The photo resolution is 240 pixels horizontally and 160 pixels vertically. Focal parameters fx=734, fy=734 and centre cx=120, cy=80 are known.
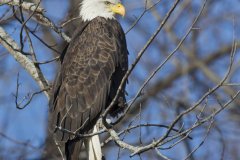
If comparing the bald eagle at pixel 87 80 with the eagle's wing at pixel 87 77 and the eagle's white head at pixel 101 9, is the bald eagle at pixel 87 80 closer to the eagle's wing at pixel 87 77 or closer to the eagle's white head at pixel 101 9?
the eagle's wing at pixel 87 77

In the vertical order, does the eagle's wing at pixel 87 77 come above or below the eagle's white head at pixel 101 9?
below

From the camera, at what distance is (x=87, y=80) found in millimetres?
7016

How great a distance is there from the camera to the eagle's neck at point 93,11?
777cm

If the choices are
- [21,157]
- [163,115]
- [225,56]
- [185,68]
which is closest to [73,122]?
[21,157]

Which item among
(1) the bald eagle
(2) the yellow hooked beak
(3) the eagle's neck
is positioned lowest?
(1) the bald eagle

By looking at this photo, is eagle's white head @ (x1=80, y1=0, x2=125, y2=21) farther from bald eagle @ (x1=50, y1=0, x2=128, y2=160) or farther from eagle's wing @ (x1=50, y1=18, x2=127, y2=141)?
eagle's wing @ (x1=50, y1=18, x2=127, y2=141)

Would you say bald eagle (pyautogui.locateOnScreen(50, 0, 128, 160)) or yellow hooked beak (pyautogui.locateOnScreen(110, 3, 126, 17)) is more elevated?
yellow hooked beak (pyautogui.locateOnScreen(110, 3, 126, 17))

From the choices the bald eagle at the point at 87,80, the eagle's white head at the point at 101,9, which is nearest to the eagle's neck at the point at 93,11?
the eagle's white head at the point at 101,9

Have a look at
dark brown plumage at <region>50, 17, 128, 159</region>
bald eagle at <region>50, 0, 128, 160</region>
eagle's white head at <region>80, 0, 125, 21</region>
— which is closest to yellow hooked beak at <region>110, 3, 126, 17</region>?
eagle's white head at <region>80, 0, 125, 21</region>

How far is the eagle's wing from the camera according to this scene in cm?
680

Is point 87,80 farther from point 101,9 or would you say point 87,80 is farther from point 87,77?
point 101,9

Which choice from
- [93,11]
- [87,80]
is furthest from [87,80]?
[93,11]

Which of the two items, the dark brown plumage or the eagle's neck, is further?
the eagle's neck

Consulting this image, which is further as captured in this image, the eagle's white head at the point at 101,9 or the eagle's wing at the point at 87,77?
the eagle's white head at the point at 101,9
